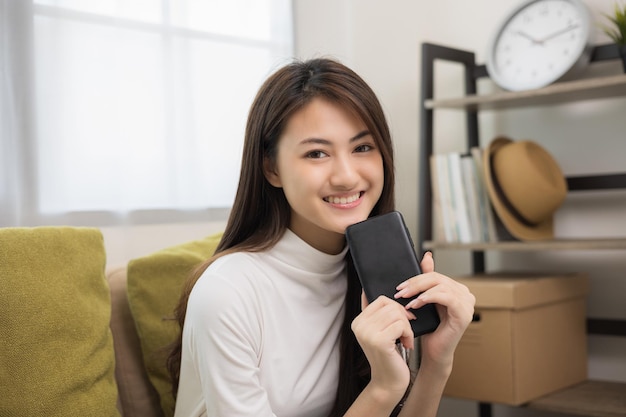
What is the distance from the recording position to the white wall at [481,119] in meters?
2.39

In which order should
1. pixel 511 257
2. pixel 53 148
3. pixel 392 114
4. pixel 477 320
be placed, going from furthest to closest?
pixel 392 114 → pixel 511 257 → pixel 477 320 → pixel 53 148

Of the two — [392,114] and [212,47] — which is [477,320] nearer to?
[392,114]

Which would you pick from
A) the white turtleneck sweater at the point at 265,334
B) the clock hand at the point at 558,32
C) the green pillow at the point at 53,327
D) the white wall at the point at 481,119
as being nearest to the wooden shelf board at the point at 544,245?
the white wall at the point at 481,119

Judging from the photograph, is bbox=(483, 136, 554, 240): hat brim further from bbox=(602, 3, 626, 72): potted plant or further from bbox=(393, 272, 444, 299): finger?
bbox=(393, 272, 444, 299): finger

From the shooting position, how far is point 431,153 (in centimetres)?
242

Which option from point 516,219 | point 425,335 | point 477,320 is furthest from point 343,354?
point 516,219

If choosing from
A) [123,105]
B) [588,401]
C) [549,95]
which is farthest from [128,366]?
[549,95]

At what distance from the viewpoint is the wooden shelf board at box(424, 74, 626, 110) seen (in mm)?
2057

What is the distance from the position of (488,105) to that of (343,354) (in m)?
1.21

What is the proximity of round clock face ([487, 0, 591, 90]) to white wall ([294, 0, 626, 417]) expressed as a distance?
8.5 inches

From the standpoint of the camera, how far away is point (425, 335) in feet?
4.38

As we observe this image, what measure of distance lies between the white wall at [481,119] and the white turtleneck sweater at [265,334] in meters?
1.22

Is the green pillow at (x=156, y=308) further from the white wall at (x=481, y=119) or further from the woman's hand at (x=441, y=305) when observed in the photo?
the white wall at (x=481, y=119)

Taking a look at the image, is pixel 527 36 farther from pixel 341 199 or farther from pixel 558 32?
pixel 341 199
